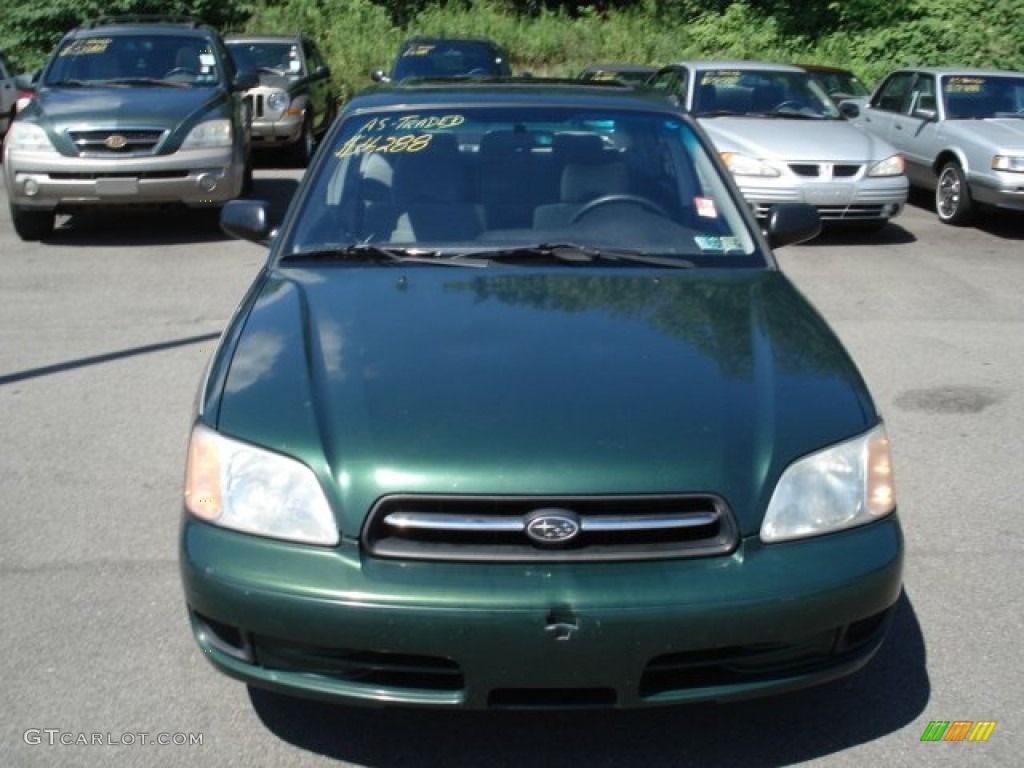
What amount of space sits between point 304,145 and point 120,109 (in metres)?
5.46

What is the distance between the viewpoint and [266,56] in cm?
1814

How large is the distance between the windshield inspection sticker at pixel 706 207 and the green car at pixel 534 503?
0.78m

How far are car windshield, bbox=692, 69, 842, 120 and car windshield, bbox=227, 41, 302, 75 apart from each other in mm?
6642

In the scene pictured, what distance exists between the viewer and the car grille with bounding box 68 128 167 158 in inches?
444

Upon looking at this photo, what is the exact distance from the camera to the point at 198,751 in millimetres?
3484

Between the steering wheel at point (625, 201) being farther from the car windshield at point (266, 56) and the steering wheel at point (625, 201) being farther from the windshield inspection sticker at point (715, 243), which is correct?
the car windshield at point (266, 56)

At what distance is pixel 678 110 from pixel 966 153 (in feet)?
28.8

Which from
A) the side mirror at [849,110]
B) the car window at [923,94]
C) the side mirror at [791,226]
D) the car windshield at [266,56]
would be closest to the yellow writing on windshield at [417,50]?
the car windshield at [266,56]

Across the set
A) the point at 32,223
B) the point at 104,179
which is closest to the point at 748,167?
the point at 104,179

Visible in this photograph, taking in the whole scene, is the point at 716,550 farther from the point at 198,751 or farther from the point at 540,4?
the point at 540,4

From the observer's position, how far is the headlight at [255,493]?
3191 mm

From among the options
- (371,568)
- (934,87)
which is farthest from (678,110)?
(934,87)

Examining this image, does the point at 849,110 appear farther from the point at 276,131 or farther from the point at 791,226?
the point at 791,226

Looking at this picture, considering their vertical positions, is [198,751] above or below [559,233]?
below
